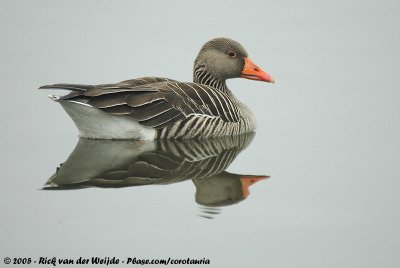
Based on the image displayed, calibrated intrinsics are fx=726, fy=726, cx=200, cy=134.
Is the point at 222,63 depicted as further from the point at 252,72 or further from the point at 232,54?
the point at 252,72

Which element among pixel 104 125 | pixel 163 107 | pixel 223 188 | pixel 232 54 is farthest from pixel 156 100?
pixel 223 188

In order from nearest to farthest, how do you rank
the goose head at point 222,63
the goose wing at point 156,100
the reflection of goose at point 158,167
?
the reflection of goose at point 158,167 < the goose wing at point 156,100 < the goose head at point 222,63

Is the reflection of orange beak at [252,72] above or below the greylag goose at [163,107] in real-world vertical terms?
above

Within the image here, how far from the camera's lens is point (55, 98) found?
14.1 meters

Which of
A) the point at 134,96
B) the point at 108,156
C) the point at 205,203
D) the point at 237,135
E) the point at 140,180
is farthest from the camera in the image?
the point at 237,135

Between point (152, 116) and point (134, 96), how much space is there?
555 mm

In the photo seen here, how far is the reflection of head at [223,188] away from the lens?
11672mm

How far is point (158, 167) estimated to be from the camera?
13.2m

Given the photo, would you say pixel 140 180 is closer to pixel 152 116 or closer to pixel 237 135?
pixel 152 116

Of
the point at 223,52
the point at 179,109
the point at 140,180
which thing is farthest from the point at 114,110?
the point at 223,52

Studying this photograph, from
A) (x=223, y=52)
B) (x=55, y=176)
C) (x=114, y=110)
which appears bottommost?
(x=55, y=176)

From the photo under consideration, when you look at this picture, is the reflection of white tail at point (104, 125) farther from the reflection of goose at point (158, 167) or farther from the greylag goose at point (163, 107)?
the reflection of goose at point (158, 167)

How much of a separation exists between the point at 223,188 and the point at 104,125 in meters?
3.66

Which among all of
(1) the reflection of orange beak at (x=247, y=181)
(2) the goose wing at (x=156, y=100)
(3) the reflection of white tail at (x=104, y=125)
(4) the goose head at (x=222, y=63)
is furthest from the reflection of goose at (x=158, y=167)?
(4) the goose head at (x=222, y=63)
